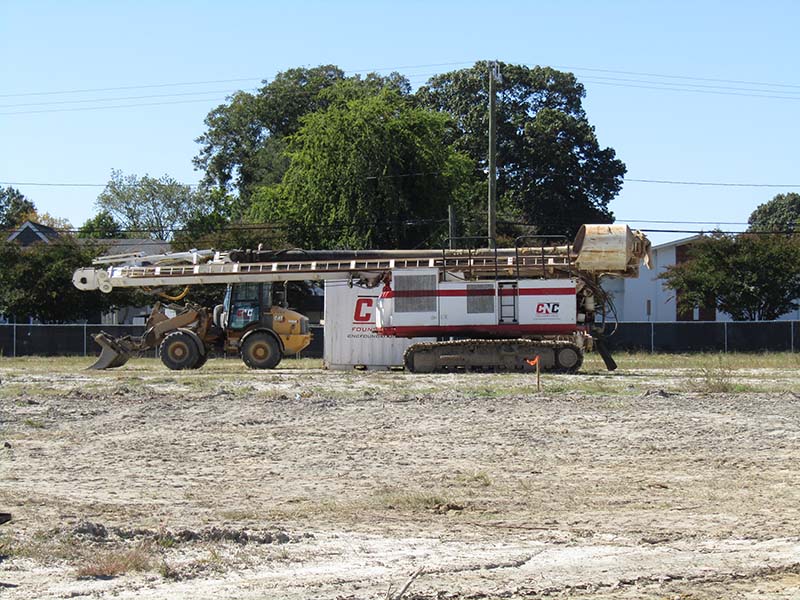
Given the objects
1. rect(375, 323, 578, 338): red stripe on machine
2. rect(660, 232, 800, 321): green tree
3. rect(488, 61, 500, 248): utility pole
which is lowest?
rect(375, 323, 578, 338): red stripe on machine

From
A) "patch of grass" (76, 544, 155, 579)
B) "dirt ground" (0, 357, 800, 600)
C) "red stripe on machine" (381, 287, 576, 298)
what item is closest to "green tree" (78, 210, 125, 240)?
"red stripe on machine" (381, 287, 576, 298)

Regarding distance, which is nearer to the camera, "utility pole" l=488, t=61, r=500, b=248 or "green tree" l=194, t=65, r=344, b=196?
"utility pole" l=488, t=61, r=500, b=248

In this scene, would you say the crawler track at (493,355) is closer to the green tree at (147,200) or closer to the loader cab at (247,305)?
the loader cab at (247,305)

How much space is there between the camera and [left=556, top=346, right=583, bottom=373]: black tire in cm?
2830

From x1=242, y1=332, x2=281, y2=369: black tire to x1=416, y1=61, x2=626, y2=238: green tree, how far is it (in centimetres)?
3764

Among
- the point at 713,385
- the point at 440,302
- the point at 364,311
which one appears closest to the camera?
the point at 713,385

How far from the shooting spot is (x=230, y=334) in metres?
31.7

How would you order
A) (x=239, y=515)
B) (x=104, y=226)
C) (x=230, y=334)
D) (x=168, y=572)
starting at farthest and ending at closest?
(x=104, y=226)
(x=230, y=334)
(x=239, y=515)
(x=168, y=572)

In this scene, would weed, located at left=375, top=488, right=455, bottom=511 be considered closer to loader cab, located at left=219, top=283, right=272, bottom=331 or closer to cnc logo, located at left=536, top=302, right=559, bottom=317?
cnc logo, located at left=536, top=302, right=559, bottom=317

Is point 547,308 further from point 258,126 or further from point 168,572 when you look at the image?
point 258,126

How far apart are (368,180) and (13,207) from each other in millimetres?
71743

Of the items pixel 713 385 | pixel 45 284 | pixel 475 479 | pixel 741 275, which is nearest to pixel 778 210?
pixel 741 275

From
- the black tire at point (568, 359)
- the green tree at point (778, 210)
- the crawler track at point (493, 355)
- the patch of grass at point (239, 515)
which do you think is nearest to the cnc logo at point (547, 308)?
the crawler track at point (493, 355)

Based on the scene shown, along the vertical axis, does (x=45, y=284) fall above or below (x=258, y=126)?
below
